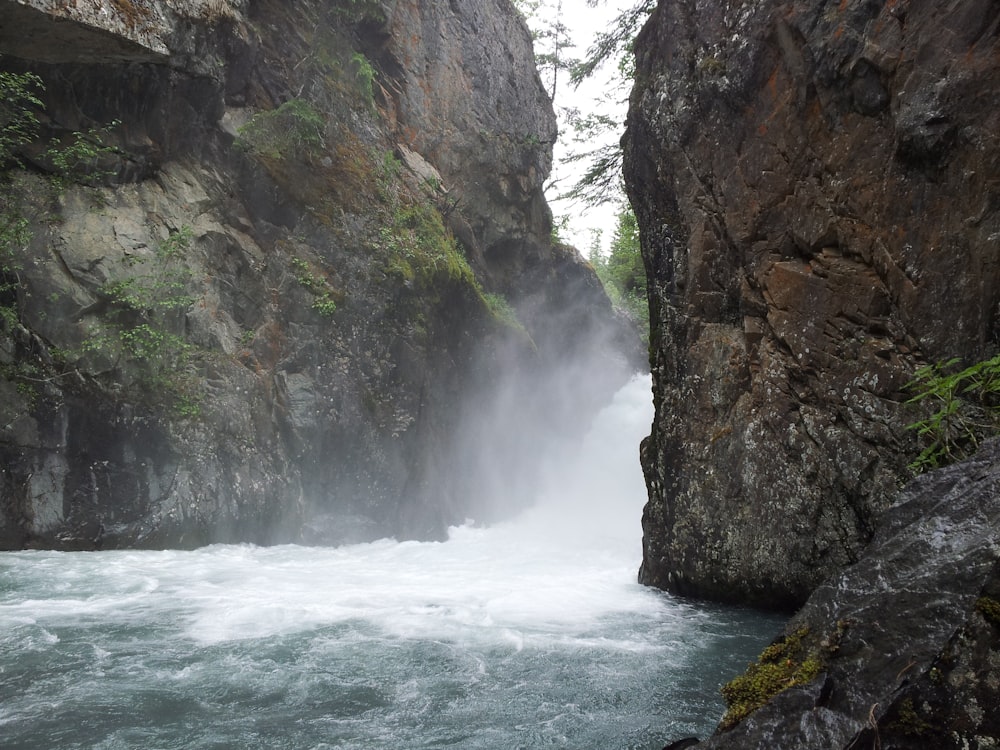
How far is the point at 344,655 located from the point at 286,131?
1171 cm

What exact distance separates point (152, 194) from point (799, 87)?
35.7ft

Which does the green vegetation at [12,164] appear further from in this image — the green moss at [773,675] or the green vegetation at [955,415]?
the green vegetation at [955,415]

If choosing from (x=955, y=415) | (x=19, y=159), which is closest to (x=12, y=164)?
(x=19, y=159)

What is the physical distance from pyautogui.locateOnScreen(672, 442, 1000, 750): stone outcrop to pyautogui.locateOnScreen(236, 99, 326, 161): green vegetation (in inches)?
528

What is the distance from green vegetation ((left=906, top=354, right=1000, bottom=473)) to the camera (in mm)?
5398

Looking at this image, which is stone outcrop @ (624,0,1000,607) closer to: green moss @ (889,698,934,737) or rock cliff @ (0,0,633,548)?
green moss @ (889,698,934,737)

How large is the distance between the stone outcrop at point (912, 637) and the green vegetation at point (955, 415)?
1724mm

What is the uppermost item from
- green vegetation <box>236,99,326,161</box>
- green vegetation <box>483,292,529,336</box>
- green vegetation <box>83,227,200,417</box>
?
green vegetation <box>236,99,326,161</box>

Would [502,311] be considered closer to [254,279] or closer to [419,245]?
[419,245]

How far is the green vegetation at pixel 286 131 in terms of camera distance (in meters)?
13.8

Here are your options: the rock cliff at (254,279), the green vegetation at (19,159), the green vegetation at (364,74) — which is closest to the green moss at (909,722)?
the rock cliff at (254,279)

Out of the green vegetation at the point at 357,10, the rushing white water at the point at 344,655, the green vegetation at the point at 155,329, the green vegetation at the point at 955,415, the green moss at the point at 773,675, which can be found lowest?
the rushing white water at the point at 344,655

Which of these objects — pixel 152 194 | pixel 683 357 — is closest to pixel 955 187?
pixel 683 357

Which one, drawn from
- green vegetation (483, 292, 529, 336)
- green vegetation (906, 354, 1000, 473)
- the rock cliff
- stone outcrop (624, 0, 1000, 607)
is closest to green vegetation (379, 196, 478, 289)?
the rock cliff
